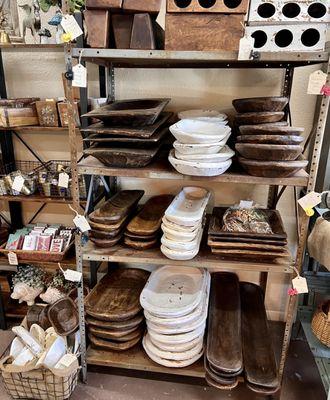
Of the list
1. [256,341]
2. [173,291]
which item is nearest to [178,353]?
[173,291]

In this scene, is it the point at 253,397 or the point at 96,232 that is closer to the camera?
the point at 96,232

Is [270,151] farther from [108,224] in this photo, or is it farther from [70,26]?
[70,26]

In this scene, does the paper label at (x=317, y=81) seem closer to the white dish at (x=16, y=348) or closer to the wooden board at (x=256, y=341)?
the wooden board at (x=256, y=341)

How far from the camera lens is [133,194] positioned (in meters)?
2.11

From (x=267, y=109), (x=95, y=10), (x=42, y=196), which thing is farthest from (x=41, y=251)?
(x=267, y=109)

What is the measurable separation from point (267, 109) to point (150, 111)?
51cm

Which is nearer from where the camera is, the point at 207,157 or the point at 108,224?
the point at 207,157

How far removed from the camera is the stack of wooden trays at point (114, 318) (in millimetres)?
1820

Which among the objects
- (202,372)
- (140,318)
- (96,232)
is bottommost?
(202,372)

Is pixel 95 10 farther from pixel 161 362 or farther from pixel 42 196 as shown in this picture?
pixel 161 362

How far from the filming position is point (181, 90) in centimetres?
205

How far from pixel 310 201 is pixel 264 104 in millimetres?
459

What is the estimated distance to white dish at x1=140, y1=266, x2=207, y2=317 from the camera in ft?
5.71

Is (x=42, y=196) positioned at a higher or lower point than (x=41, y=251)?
higher
